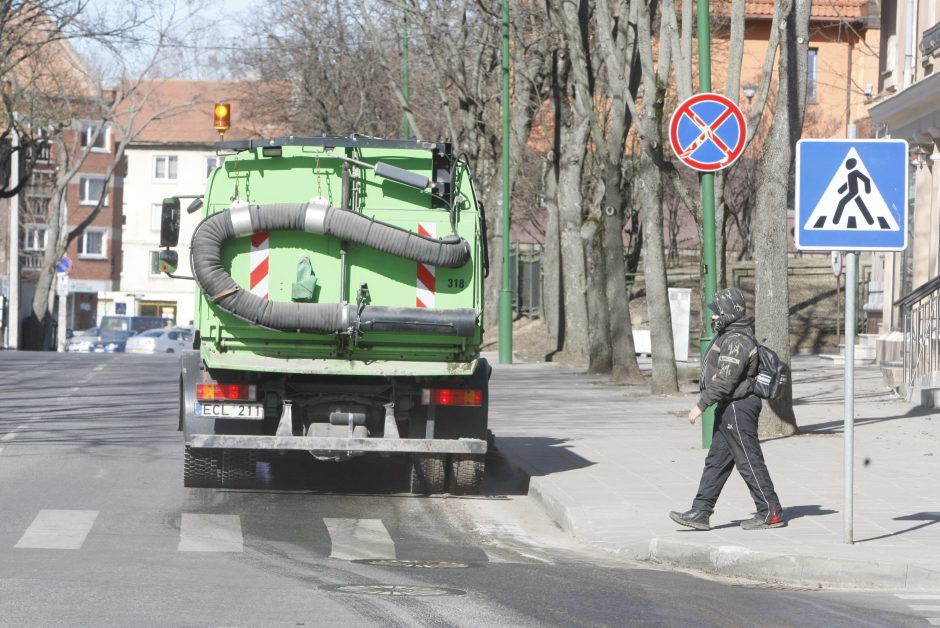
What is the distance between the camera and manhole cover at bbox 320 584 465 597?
8.08 metres

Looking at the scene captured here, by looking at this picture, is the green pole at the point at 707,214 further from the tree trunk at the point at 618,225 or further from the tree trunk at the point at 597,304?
the tree trunk at the point at 597,304

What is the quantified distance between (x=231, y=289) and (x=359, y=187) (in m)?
1.39

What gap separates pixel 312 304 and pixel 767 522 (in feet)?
13.0

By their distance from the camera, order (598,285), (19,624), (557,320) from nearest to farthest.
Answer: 1. (19,624)
2. (598,285)
3. (557,320)

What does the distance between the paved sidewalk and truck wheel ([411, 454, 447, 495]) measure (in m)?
0.81

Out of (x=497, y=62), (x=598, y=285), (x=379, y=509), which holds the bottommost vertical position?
(x=379, y=509)

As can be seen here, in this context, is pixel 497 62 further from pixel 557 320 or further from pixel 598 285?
pixel 598 285

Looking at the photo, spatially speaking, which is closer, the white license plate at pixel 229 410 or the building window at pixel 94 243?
the white license plate at pixel 229 410

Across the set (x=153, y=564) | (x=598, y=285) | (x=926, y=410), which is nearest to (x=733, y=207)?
(x=598, y=285)

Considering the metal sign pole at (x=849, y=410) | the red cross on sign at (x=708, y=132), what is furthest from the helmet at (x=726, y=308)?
the red cross on sign at (x=708, y=132)

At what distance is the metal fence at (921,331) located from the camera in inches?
816

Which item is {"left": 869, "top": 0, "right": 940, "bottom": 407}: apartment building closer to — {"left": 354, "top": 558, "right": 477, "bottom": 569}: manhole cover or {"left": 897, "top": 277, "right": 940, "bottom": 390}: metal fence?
{"left": 897, "top": 277, "right": 940, "bottom": 390}: metal fence

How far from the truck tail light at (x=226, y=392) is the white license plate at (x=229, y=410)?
4 cm

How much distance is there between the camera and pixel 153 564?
8859 millimetres
